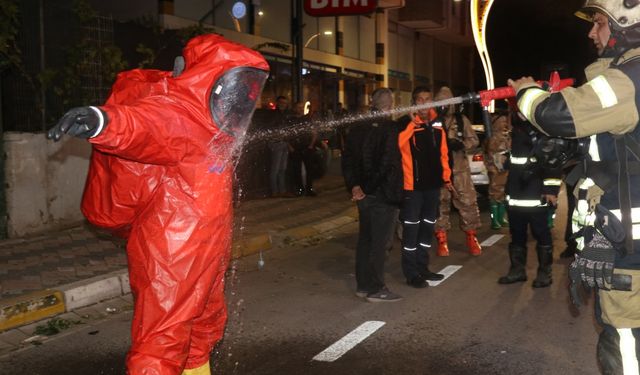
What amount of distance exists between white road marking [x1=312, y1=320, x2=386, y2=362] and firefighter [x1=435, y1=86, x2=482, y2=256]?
108 inches

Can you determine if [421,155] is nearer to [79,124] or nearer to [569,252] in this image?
[569,252]

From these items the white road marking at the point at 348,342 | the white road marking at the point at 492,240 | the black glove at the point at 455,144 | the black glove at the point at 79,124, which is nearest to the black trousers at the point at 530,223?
the black glove at the point at 455,144

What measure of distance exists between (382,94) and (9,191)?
5.36m

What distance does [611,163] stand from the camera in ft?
9.66

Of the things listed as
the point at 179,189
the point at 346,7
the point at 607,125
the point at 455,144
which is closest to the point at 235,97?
the point at 179,189

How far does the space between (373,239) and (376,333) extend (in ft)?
3.64

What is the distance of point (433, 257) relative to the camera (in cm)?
827

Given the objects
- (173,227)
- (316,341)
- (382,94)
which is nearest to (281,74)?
(382,94)

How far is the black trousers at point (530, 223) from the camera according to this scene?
644 cm

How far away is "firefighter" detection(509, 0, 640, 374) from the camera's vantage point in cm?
278

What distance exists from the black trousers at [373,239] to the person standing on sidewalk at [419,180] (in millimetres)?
609

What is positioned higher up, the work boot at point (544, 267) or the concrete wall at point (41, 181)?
the concrete wall at point (41, 181)

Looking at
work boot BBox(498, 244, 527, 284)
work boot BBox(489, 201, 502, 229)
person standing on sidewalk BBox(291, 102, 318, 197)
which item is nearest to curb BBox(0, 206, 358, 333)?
work boot BBox(498, 244, 527, 284)

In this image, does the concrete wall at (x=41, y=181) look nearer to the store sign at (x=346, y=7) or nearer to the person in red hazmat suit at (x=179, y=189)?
the person in red hazmat suit at (x=179, y=189)
